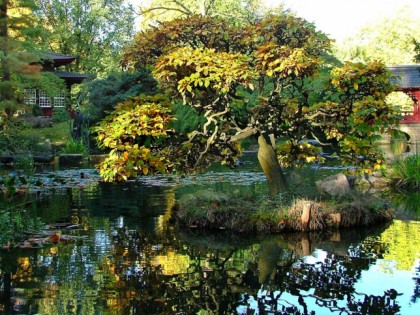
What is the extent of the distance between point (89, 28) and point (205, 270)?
43.2m

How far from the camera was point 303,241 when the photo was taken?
30.7 ft

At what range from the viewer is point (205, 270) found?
7.70 metres

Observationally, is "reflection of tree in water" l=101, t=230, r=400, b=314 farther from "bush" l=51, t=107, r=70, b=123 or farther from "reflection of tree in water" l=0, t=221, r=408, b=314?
"bush" l=51, t=107, r=70, b=123

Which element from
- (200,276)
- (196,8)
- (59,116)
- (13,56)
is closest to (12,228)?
(200,276)

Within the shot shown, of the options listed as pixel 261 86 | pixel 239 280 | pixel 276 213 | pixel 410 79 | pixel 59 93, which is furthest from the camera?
pixel 410 79

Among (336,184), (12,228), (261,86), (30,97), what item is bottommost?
(12,228)

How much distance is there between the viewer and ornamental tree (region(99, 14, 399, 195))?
8.58 metres

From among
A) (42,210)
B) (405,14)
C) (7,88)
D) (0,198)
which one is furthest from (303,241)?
(405,14)

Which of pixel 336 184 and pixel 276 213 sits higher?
pixel 336 184

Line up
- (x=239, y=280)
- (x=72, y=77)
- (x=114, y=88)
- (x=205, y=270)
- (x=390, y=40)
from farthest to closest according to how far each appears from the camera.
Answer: (x=390, y=40), (x=72, y=77), (x=114, y=88), (x=205, y=270), (x=239, y=280)

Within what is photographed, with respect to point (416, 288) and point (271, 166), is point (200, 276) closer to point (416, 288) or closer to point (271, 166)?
point (416, 288)

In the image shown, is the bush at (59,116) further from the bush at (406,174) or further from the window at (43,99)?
the bush at (406,174)

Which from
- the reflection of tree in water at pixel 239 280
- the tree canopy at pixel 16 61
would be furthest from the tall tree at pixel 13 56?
the reflection of tree in water at pixel 239 280

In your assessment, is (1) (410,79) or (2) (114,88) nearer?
(2) (114,88)
